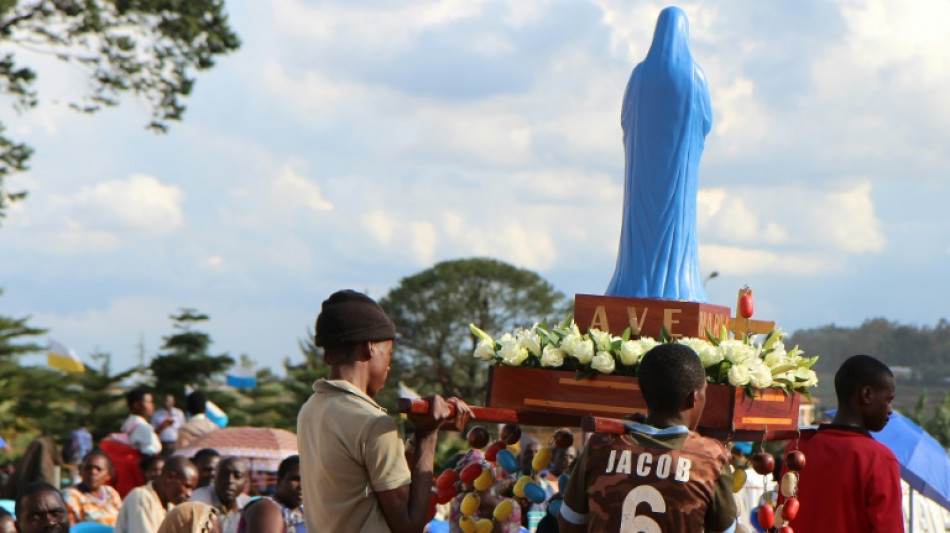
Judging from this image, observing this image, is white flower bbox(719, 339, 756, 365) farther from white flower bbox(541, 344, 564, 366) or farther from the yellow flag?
the yellow flag

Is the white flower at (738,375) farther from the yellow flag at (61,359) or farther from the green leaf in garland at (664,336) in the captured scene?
the yellow flag at (61,359)

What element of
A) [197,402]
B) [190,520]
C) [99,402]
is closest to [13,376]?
[99,402]

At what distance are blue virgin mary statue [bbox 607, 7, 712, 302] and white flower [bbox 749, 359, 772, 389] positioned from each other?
1457mm

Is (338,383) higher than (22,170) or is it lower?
lower

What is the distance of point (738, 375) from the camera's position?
4.50 metres

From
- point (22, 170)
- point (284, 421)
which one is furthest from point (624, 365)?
point (284, 421)

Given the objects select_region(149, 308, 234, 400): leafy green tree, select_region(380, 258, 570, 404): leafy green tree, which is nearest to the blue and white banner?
select_region(149, 308, 234, 400): leafy green tree

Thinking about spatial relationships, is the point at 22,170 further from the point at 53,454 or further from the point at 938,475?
the point at 938,475

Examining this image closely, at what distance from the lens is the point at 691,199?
6312mm

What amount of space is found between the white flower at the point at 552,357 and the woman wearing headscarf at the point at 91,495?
5288mm

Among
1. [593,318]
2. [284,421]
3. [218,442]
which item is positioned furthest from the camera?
[284,421]

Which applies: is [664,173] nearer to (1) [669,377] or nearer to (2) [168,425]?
(1) [669,377]

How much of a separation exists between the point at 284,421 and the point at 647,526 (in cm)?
2254

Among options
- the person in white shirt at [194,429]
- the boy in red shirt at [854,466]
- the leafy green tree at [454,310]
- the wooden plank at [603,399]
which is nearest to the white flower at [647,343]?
the wooden plank at [603,399]
